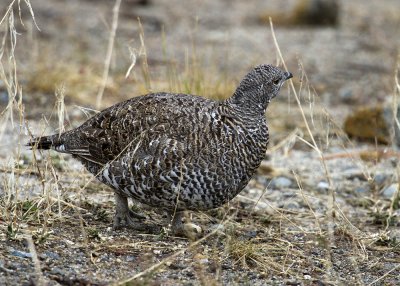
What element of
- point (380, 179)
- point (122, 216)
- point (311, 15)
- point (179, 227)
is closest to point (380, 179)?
point (380, 179)

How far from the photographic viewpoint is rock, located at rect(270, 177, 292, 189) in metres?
7.15

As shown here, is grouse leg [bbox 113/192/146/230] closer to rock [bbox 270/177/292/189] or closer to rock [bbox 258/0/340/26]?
rock [bbox 270/177/292/189]

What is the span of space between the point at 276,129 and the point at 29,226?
169 inches

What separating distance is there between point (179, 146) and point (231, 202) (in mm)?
1362

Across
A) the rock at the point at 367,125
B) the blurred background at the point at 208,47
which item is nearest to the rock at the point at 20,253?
the blurred background at the point at 208,47

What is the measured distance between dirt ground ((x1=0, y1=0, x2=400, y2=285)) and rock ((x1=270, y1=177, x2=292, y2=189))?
0.02 metres

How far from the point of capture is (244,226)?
593 centimetres

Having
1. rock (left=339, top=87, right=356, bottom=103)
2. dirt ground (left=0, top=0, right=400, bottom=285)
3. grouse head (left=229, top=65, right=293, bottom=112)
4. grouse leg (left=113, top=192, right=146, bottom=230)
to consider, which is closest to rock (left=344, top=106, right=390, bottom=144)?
dirt ground (left=0, top=0, right=400, bottom=285)

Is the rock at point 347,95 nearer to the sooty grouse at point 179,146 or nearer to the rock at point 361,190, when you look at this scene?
the rock at point 361,190

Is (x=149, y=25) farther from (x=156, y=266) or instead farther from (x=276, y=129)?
(x=156, y=266)

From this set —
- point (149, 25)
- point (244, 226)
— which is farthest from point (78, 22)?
point (244, 226)

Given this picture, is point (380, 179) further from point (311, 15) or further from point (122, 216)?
point (311, 15)

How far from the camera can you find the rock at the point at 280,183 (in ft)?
23.5

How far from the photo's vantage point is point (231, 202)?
6.43m
